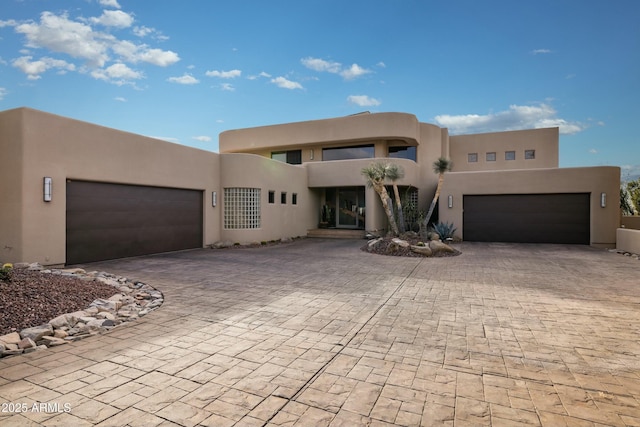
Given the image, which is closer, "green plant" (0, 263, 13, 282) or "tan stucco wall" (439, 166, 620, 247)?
"green plant" (0, 263, 13, 282)

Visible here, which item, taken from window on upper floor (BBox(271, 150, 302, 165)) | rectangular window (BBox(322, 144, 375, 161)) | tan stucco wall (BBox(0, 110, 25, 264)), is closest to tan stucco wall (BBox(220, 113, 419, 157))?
window on upper floor (BBox(271, 150, 302, 165))

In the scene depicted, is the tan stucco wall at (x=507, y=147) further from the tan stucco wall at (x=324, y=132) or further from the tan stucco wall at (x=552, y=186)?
the tan stucco wall at (x=552, y=186)

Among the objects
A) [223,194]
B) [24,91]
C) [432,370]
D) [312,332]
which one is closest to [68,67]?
[24,91]

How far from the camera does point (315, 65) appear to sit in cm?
1825

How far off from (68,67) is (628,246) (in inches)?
802

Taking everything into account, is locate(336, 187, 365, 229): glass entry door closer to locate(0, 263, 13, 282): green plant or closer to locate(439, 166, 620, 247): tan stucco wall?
locate(439, 166, 620, 247): tan stucco wall

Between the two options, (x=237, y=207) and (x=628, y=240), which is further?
(x=237, y=207)

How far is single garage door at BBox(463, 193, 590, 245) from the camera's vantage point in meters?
14.9

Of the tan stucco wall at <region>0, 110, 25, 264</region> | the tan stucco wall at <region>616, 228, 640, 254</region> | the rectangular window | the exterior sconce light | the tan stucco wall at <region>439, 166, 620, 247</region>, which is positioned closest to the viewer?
the tan stucco wall at <region>0, 110, 25, 264</region>

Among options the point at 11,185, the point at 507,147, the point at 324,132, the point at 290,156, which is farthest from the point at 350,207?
the point at 11,185

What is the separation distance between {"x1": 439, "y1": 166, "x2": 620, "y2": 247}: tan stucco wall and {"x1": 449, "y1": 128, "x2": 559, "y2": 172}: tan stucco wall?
712cm

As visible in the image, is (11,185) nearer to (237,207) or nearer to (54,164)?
(54,164)

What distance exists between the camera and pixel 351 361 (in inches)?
134

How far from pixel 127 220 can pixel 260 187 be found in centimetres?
556
